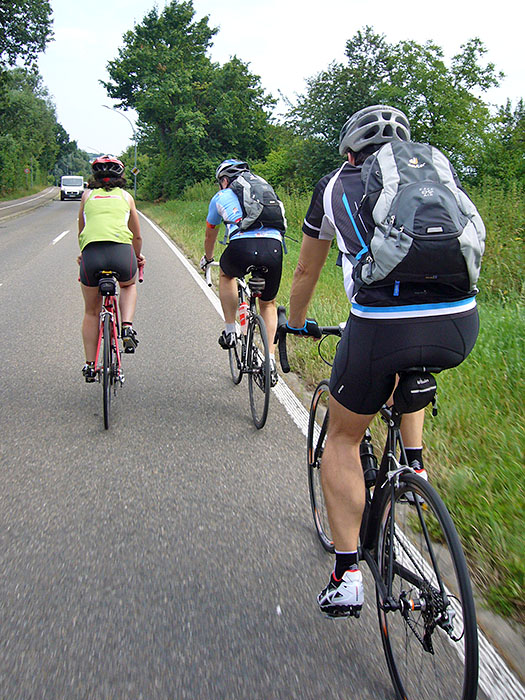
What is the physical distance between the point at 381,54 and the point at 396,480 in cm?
3063

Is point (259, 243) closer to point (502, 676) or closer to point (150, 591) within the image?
Result: point (150, 591)

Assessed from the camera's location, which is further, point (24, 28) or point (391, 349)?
point (24, 28)

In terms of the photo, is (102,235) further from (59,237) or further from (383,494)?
(59,237)

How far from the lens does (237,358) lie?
541 centimetres

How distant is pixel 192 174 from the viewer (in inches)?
1629

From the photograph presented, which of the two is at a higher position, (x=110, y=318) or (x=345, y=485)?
(x=345, y=485)

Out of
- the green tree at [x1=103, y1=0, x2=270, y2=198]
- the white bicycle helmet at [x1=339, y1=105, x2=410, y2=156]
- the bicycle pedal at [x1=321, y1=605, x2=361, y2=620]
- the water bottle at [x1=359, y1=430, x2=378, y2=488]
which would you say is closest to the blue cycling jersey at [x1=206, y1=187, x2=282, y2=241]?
the white bicycle helmet at [x1=339, y1=105, x2=410, y2=156]

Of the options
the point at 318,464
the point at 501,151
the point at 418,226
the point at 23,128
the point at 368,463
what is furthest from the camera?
the point at 23,128

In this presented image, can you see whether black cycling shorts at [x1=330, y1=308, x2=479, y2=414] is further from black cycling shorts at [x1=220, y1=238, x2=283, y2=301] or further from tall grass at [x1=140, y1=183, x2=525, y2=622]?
black cycling shorts at [x1=220, y1=238, x2=283, y2=301]

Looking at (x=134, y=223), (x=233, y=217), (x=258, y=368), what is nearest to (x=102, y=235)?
(x=134, y=223)

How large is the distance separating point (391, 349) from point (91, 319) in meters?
3.43

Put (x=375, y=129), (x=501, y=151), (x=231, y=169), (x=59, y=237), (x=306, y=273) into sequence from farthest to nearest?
(x=501, y=151) < (x=59, y=237) < (x=231, y=169) < (x=306, y=273) < (x=375, y=129)

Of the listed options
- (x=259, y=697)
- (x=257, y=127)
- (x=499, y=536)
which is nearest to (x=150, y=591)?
(x=259, y=697)

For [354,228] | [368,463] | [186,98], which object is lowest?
[368,463]
